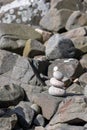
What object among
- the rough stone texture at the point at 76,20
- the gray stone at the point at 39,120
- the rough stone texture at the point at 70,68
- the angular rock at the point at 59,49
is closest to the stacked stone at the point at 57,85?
the gray stone at the point at 39,120

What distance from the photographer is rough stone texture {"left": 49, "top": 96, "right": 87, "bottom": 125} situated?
7.47 meters

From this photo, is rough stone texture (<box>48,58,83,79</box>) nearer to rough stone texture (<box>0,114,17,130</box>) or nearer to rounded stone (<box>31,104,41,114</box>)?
rounded stone (<box>31,104,41,114</box>)

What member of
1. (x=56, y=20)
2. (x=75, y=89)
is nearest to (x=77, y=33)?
(x=56, y=20)

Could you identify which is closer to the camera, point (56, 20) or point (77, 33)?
point (77, 33)

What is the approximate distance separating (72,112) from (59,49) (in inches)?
132

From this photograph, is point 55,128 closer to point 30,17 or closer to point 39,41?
point 39,41

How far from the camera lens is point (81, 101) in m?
7.61

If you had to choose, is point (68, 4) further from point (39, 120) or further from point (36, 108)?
point (39, 120)

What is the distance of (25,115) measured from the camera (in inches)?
309

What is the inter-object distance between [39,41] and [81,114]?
4910 mm

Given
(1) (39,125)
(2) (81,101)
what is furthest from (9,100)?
(2) (81,101)

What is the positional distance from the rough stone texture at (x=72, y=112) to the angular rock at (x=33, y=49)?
3.49 meters

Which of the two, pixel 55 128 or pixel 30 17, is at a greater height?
pixel 55 128

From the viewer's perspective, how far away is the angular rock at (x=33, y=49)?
436 inches
